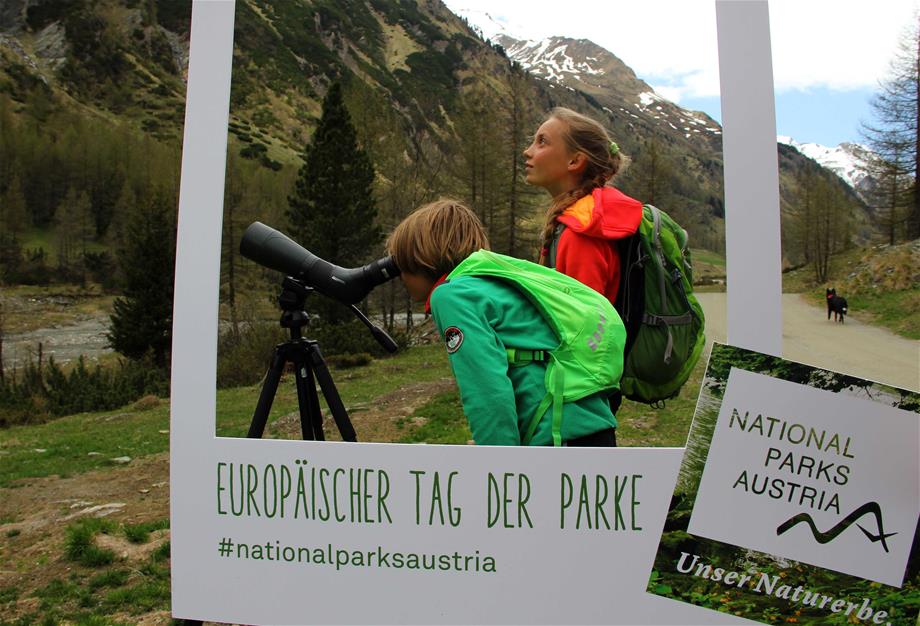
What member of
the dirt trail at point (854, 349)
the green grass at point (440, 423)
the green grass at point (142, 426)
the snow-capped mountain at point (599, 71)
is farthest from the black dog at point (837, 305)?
the snow-capped mountain at point (599, 71)

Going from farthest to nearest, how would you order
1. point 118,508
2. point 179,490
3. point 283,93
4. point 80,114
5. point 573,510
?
1. point 80,114
2. point 283,93
3. point 118,508
4. point 179,490
5. point 573,510

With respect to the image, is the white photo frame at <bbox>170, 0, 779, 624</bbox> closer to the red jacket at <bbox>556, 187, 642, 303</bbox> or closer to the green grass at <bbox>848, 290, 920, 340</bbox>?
the red jacket at <bbox>556, 187, 642, 303</bbox>

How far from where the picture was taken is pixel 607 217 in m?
1.98

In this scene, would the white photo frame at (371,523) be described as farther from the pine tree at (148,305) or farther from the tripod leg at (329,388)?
the pine tree at (148,305)

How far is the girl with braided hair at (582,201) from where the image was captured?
1.99 meters

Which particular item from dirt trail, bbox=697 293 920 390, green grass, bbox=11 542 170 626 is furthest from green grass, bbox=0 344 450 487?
dirt trail, bbox=697 293 920 390

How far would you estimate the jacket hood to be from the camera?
1.98m

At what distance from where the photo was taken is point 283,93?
4275cm

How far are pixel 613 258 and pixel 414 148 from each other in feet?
41.8

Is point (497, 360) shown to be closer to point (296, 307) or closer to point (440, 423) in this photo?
point (296, 307)

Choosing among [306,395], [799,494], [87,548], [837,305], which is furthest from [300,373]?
[837,305]

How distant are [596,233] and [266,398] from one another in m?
1.30

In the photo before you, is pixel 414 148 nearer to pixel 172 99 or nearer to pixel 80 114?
pixel 172 99

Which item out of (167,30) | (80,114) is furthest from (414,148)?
(167,30)
